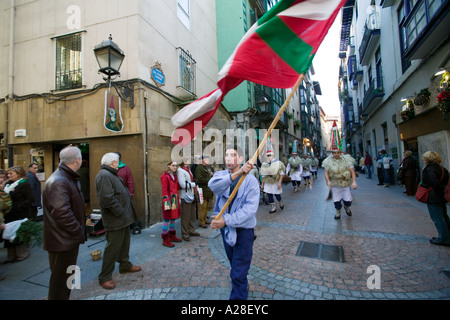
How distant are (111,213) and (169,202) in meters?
1.46

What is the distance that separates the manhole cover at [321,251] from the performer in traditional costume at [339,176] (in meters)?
2.08

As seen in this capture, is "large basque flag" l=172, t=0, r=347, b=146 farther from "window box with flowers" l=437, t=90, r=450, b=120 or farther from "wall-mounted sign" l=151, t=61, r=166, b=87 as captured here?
"window box with flowers" l=437, t=90, r=450, b=120

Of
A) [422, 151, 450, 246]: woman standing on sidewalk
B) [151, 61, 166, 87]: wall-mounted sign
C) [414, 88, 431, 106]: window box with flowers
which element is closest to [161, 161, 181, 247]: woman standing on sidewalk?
[151, 61, 166, 87]: wall-mounted sign

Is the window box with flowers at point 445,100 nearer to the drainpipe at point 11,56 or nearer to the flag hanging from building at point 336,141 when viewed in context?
the flag hanging from building at point 336,141

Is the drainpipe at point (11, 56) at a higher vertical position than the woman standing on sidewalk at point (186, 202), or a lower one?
higher

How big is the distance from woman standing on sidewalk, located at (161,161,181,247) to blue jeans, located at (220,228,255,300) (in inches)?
95.3

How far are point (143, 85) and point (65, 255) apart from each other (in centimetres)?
494

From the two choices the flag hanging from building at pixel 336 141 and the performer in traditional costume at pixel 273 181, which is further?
the performer in traditional costume at pixel 273 181

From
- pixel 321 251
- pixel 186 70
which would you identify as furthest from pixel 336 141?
pixel 186 70

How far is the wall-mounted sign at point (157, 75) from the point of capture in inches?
264

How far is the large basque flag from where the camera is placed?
2.75 metres

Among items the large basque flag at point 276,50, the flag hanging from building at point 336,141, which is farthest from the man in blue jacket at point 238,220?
the flag hanging from building at point 336,141

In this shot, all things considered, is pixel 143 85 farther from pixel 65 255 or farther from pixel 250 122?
pixel 250 122
